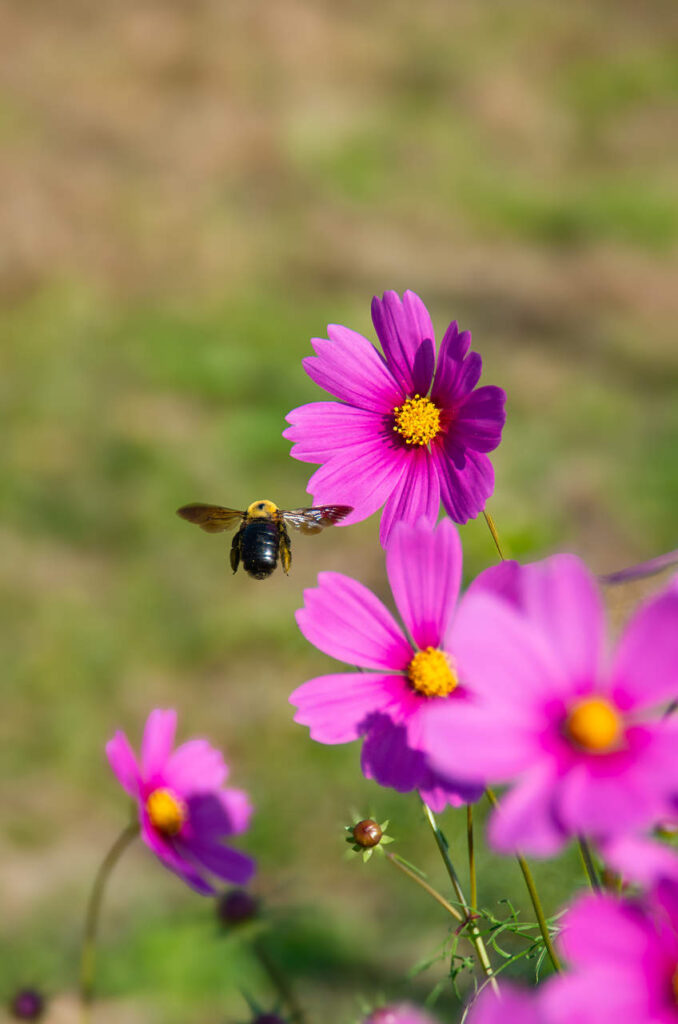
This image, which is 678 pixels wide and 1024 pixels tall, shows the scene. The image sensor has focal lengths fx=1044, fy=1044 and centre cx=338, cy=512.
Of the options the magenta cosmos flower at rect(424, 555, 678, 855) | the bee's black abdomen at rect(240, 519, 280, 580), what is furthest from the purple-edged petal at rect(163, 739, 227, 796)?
the magenta cosmos flower at rect(424, 555, 678, 855)

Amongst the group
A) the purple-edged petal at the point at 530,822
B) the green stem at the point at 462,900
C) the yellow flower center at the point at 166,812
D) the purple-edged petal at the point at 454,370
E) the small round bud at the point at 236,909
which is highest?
the purple-edged petal at the point at 454,370

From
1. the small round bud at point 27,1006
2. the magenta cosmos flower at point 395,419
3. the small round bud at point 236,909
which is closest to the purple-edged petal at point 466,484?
the magenta cosmos flower at point 395,419

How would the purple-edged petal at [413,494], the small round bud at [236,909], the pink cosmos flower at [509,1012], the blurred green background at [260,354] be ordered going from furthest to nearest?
1. the blurred green background at [260,354]
2. the small round bud at [236,909]
3. the purple-edged petal at [413,494]
4. the pink cosmos flower at [509,1012]

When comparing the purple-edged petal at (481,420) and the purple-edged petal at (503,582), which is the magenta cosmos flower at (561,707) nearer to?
the purple-edged petal at (503,582)

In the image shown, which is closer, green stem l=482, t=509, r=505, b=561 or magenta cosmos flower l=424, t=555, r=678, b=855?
magenta cosmos flower l=424, t=555, r=678, b=855

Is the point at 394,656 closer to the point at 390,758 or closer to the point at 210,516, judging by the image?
the point at 390,758

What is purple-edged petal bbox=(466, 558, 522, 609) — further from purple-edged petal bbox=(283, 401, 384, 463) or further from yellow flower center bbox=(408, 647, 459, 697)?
purple-edged petal bbox=(283, 401, 384, 463)
